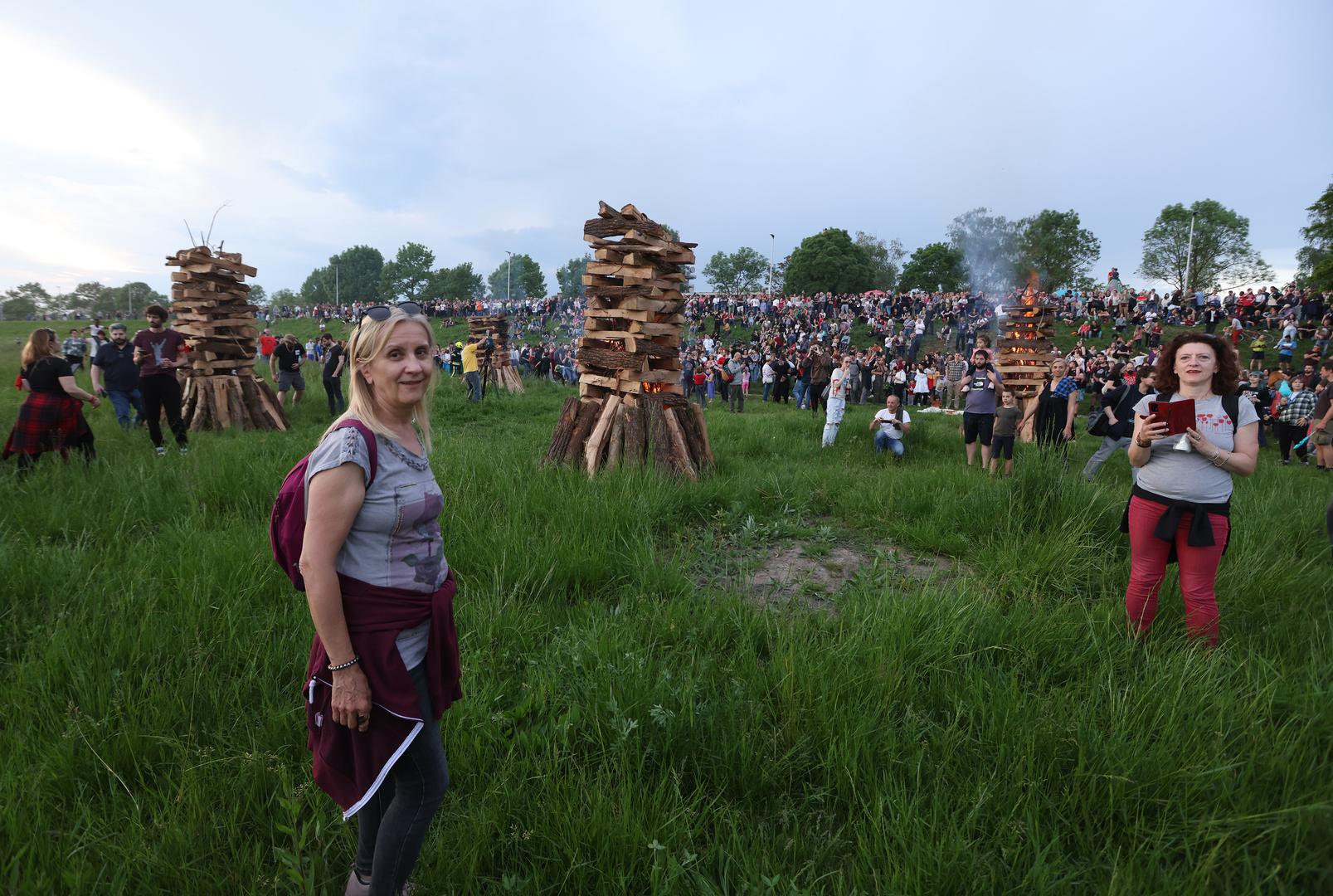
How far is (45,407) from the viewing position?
5.74 meters

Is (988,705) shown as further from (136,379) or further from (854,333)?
(854,333)

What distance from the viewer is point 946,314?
104 ft

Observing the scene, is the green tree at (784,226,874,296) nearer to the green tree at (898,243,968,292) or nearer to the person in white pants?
the green tree at (898,243,968,292)

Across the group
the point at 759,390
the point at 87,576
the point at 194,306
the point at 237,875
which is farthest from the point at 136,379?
the point at 759,390

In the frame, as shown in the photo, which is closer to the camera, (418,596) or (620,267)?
(418,596)

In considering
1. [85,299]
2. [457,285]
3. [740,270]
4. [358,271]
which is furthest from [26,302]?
[740,270]

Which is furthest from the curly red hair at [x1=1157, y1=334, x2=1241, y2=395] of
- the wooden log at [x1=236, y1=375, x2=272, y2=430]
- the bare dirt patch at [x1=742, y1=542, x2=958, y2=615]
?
the wooden log at [x1=236, y1=375, x2=272, y2=430]

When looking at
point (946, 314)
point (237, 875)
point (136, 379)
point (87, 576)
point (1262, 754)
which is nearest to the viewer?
point (237, 875)

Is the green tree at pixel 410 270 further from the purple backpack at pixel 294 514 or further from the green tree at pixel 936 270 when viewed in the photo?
the purple backpack at pixel 294 514

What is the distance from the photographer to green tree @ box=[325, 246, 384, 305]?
343ft

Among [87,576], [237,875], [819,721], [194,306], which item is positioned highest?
[194,306]

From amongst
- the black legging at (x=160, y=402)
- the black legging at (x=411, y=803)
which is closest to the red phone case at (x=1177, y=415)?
the black legging at (x=411, y=803)

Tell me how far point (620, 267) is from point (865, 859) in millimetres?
5965

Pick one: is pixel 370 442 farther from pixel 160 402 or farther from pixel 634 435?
pixel 160 402
